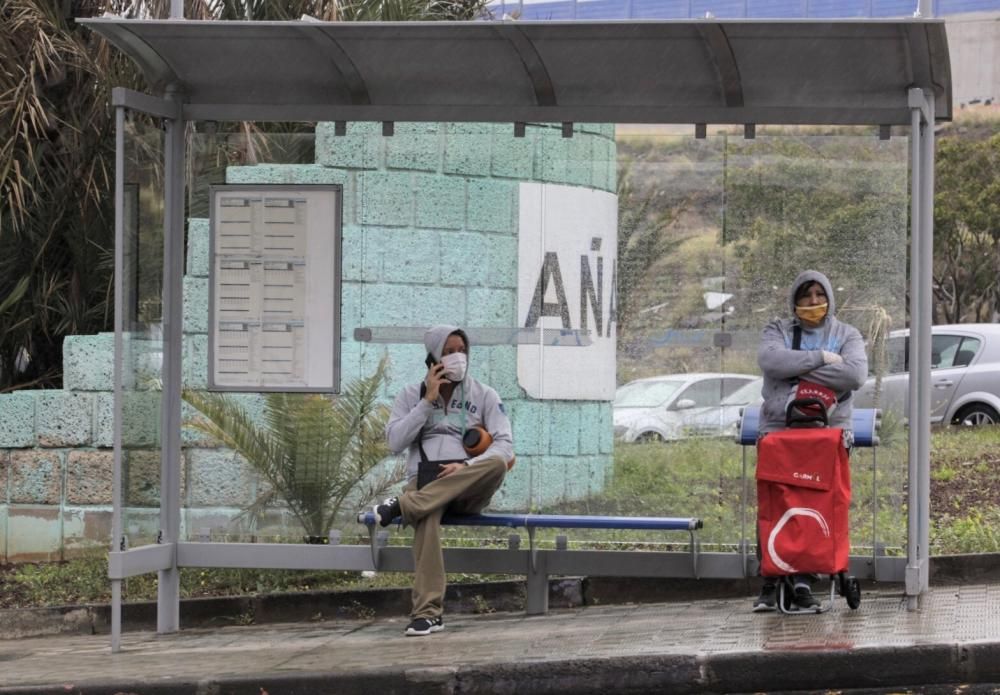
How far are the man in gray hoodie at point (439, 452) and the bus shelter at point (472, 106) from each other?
458 mm

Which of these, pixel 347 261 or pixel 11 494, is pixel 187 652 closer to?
pixel 347 261

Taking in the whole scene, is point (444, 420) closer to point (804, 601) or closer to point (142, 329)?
point (142, 329)

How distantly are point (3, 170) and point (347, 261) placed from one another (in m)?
5.04

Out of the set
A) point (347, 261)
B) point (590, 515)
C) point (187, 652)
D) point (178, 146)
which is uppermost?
point (178, 146)

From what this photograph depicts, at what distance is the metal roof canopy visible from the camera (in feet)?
27.2

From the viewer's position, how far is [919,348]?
841cm

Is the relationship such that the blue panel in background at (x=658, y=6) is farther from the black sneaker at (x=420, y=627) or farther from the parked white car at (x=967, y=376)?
A: the black sneaker at (x=420, y=627)

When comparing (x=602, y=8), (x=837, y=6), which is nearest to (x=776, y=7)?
(x=837, y=6)

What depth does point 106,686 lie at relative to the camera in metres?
7.43

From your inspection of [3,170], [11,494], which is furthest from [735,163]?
[3,170]

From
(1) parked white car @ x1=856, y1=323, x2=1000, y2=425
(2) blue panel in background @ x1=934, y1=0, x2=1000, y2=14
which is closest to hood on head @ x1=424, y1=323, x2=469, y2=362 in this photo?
(1) parked white car @ x1=856, y1=323, x2=1000, y2=425

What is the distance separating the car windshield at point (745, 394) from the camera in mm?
8867

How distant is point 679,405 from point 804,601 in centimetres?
136

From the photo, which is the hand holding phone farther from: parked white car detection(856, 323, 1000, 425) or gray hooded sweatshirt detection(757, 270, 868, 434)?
parked white car detection(856, 323, 1000, 425)
